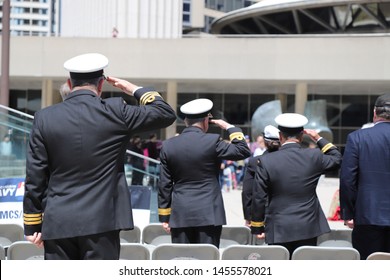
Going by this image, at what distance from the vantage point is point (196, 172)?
19.7 feet

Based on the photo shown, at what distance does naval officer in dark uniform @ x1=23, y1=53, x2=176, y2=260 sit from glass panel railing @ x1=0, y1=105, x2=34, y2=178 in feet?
21.7

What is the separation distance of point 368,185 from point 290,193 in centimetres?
67

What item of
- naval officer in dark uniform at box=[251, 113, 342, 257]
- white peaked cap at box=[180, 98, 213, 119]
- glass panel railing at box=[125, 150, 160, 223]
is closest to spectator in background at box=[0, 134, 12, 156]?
glass panel railing at box=[125, 150, 160, 223]

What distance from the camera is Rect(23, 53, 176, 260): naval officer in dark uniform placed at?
151 inches

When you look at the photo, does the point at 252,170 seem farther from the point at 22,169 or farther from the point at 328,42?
the point at 328,42

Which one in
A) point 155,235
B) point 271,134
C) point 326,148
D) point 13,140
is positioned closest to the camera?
point 326,148

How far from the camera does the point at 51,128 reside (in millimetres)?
Answer: 3889

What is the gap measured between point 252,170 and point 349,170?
2.42 metres

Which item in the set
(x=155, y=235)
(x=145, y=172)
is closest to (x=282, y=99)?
(x=145, y=172)

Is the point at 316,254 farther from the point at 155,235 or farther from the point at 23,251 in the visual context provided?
the point at 155,235

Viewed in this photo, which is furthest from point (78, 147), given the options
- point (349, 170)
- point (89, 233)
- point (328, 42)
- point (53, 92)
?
point (53, 92)

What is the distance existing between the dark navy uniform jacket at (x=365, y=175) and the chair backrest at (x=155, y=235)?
205cm

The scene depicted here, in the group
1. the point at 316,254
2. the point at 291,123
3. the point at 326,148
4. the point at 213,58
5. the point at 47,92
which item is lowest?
the point at 47,92

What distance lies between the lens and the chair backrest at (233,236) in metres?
6.78
